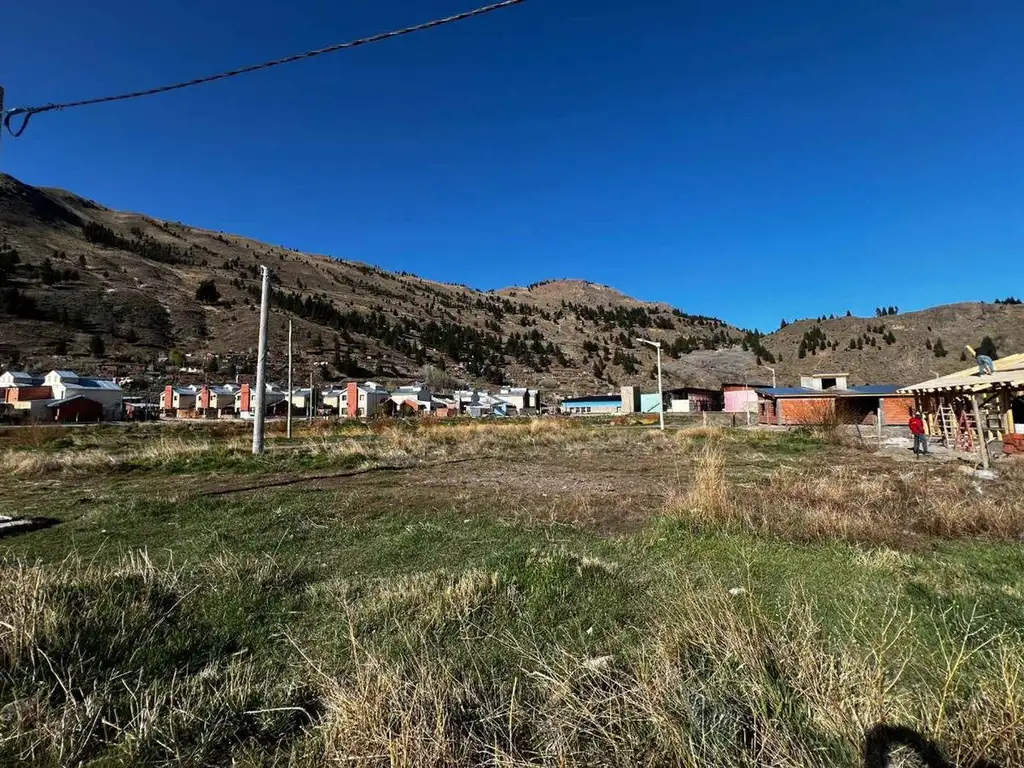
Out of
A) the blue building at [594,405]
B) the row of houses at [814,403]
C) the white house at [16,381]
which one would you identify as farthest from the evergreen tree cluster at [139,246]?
the row of houses at [814,403]

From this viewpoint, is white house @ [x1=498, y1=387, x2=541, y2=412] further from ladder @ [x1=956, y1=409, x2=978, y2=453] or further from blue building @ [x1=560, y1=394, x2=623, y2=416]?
ladder @ [x1=956, y1=409, x2=978, y2=453]

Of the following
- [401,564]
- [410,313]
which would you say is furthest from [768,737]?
[410,313]

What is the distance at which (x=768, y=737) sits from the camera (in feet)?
7.13

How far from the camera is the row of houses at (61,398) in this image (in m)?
50.7

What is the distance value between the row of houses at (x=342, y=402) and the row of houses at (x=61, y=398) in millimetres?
6202

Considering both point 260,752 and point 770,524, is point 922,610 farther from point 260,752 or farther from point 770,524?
point 260,752

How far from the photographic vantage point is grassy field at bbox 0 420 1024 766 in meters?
A: 2.34

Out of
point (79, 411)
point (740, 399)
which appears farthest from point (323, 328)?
point (740, 399)

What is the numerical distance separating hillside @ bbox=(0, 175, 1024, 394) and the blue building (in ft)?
64.9

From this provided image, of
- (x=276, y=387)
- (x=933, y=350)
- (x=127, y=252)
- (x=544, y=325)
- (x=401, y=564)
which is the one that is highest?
(x=127, y=252)

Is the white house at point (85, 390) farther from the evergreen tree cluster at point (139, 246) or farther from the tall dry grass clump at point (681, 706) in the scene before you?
the evergreen tree cluster at point (139, 246)

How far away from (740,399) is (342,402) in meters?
49.2

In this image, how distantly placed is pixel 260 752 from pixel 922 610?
4.45 metres

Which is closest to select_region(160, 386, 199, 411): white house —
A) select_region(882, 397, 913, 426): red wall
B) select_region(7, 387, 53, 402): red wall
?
select_region(7, 387, 53, 402): red wall
